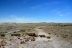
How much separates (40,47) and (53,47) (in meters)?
1.78

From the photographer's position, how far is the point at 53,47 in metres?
15.8

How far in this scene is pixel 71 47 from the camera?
607 inches

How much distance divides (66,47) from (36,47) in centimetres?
407

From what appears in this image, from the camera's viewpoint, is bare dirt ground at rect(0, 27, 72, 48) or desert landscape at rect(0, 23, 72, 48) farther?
desert landscape at rect(0, 23, 72, 48)

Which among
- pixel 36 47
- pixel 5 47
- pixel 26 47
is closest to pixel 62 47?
pixel 36 47

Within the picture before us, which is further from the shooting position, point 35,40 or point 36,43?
point 35,40

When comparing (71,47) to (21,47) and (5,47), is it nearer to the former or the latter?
(21,47)

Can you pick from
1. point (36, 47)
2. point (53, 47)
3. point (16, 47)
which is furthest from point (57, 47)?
point (16, 47)

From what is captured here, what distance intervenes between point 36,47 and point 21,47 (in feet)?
6.85

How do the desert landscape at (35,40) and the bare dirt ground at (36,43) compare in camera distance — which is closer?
the bare dirt ground at (36,43)

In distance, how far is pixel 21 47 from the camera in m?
16.2

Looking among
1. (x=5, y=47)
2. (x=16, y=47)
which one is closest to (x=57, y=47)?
(x=16, y=47)

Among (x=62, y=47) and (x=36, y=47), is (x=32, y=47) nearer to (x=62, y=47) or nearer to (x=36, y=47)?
(x=36, y=47)

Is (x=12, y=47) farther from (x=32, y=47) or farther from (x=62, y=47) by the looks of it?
(x=62, y=47)
